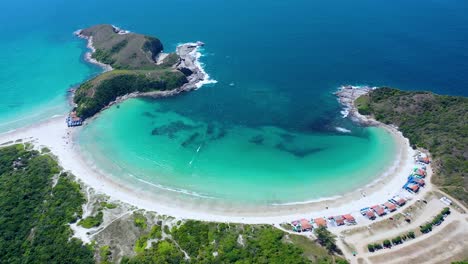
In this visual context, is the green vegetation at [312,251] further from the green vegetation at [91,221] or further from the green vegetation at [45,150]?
the green vegetation at [45,150]

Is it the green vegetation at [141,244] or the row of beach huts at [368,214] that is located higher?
the row of beach huts at [368,214]

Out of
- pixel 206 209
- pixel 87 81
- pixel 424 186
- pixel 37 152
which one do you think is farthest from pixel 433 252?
pixel 87 81

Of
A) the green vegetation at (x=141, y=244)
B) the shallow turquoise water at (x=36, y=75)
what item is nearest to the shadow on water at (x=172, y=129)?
the shallow turquoise water at (x=36, y=75)

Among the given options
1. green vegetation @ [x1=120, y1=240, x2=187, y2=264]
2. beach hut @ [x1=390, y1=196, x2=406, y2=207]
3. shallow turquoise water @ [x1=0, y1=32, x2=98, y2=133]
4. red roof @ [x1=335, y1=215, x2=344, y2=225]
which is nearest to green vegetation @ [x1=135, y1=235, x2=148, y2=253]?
green vegetation @ [x1=120, y1=240, x2=187, y2=264]

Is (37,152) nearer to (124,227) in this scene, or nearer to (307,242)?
(124,227)

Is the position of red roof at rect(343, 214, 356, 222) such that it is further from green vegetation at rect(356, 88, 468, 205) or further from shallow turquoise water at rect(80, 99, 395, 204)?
green vegetation at rect(356, 88, 468, 205)

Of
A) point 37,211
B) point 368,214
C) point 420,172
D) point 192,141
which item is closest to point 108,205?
point 37,211
